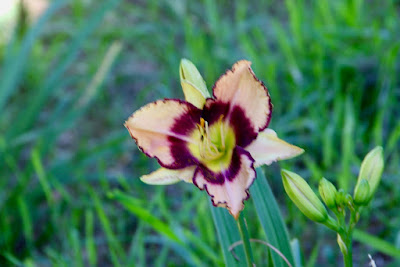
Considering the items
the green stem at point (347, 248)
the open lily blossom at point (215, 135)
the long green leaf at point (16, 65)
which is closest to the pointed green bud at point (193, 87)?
the open lily blossom at point (215, 135)

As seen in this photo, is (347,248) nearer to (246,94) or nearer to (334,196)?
(334,196)

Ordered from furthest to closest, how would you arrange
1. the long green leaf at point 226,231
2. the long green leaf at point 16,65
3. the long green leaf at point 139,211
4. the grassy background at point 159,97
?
the long green leaf at point 16,65 < the grassy background at point 159,97 < the long green leaf at point 139,211 < the long green leaf at point 226,231

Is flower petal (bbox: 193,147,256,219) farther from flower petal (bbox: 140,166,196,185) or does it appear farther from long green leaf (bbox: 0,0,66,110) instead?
long green leaf (bbox: 0,0,66,110)

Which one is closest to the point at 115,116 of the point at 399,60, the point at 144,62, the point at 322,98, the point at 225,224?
the point at 144,62

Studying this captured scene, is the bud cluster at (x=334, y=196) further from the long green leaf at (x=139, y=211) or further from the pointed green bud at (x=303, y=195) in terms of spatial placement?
the long green leaf at (x=139, y=211)

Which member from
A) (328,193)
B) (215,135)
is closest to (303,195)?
(328,193)

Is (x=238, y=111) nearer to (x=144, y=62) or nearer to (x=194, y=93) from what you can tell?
(x=194, y=93)
